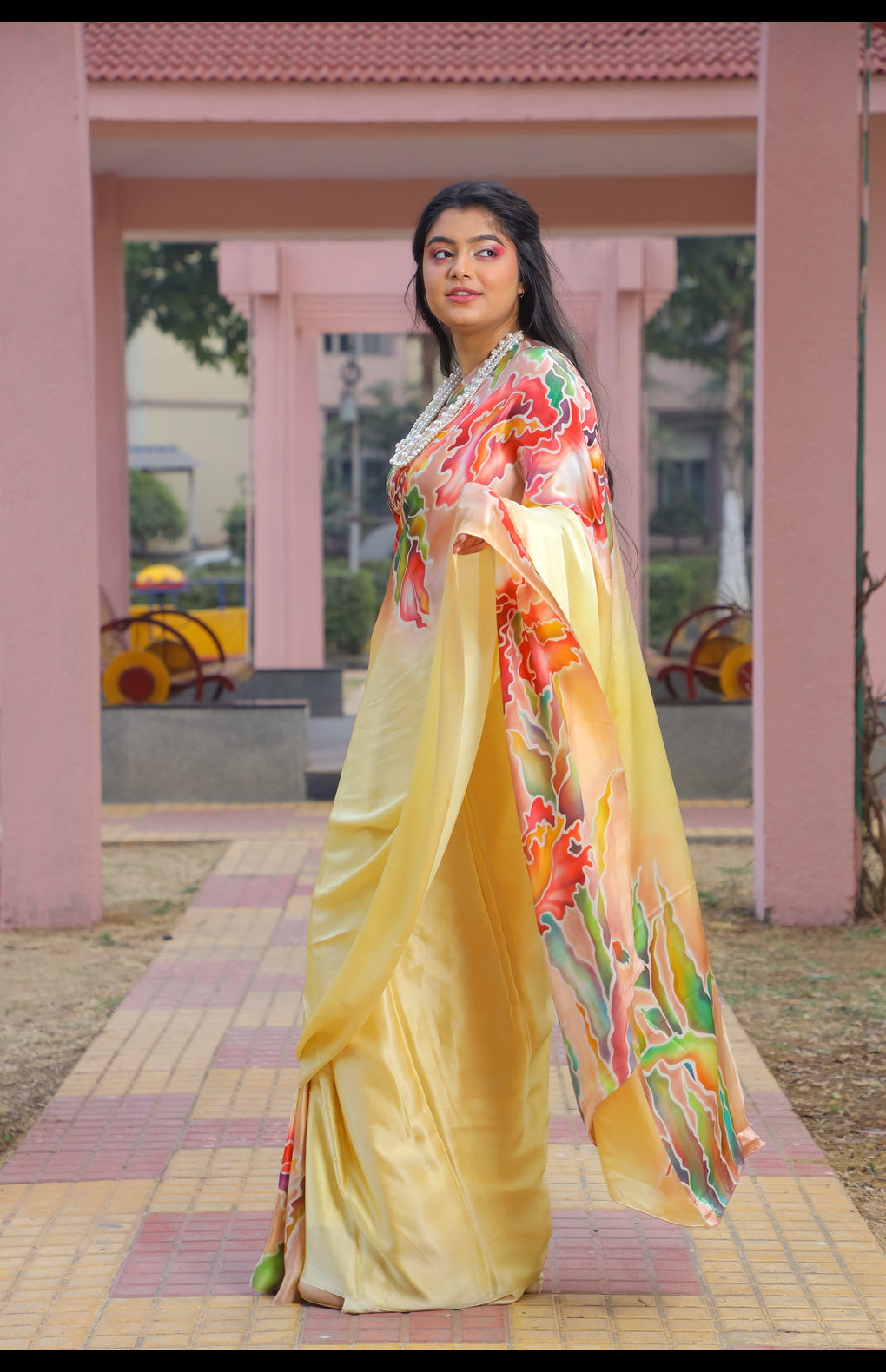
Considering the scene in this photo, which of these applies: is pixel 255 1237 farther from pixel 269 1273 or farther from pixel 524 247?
pixel 524 247

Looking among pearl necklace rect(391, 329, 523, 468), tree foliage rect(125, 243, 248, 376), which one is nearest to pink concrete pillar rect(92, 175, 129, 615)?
tree foliage rect(125, 243, 248, 376)

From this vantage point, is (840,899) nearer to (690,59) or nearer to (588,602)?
(588,602)

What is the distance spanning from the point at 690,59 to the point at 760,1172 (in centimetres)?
737

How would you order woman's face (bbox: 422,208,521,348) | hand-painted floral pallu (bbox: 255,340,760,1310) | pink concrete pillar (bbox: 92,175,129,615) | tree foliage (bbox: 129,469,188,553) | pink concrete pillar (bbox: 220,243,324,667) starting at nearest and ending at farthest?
1. hand-painted floral pallu (bbox: 255,340,760,1310)
2. woman's face (bbox: 422,208,521,348)
3. pink concrete pillar (bbox: 92,175,129,615)
4. pink concrete pillar (bbox: 220,243,324,667)
5. tree foliage (bbox: 129,469,188,553)

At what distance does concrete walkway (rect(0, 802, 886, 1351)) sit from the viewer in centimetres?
287

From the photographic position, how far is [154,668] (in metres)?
9.56

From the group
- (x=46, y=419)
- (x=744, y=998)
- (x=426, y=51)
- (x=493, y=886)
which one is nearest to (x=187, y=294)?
(x=426, y=51)

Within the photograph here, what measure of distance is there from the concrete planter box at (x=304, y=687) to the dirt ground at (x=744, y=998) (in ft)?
16.2

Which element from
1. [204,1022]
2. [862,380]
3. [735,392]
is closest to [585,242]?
[862,380]

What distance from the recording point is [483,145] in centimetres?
1063

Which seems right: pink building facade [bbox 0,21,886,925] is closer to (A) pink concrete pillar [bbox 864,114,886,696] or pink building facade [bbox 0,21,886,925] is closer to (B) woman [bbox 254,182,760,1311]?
Answer: (A) pink concrete pillar [bbox 864,114,886,696]

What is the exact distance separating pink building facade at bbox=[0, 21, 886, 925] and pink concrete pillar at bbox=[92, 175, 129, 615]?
2 centimetres

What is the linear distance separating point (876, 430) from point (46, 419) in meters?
5.74

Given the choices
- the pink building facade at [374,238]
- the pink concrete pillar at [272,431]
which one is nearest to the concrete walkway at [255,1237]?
the pink building facade at [374,238]
